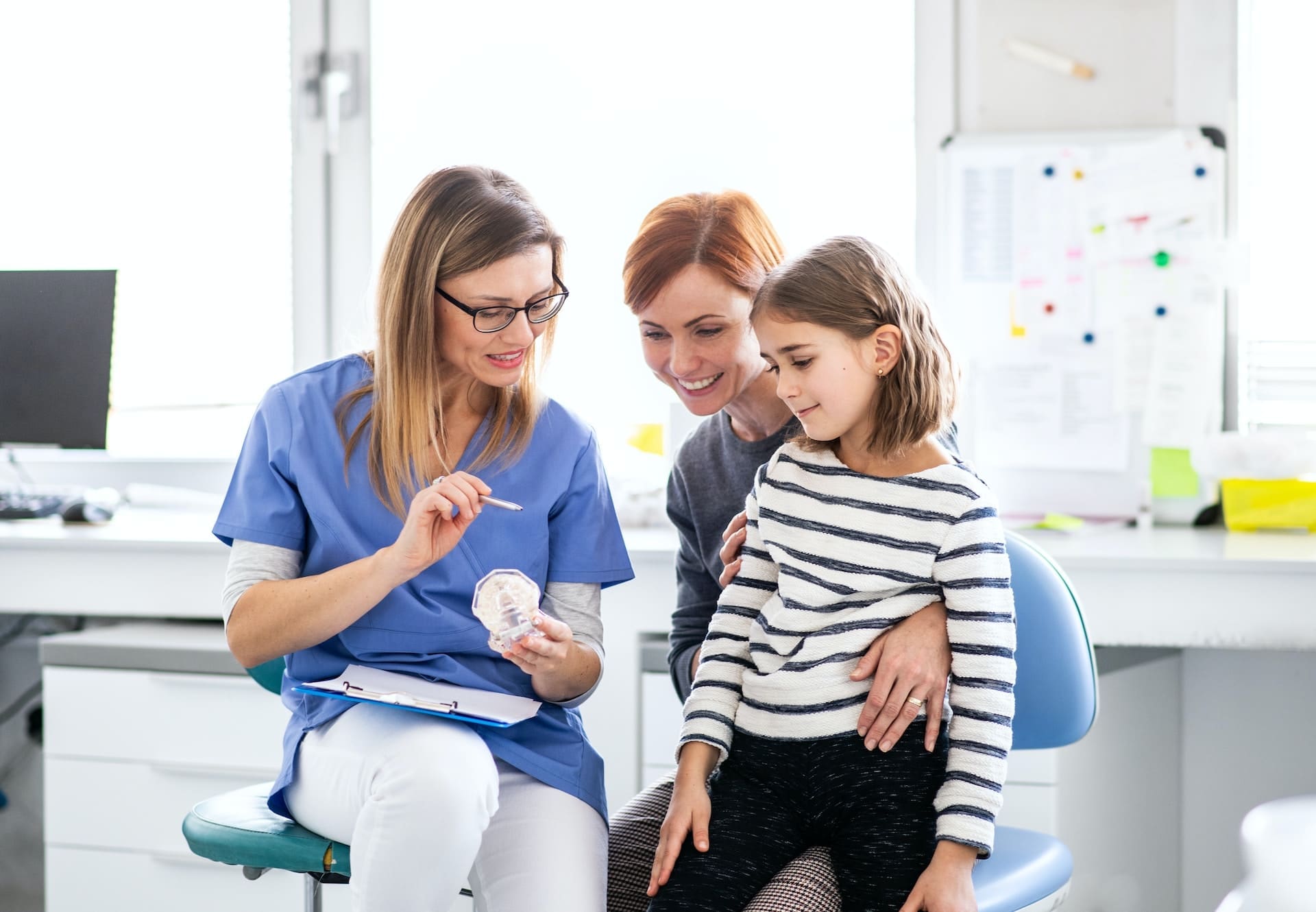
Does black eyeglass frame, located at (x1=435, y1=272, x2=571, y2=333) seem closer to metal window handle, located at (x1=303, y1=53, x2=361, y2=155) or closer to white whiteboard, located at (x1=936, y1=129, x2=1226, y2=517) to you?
white whiteboard, located at (x1=936, y1=129, x2=1226, y2=517)

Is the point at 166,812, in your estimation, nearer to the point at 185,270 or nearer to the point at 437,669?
the point at 437,669

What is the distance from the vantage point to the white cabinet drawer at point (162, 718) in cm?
195

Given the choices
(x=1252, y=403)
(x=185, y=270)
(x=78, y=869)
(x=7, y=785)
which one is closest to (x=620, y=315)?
(x=185, y=270)

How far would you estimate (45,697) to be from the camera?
201 centimetres

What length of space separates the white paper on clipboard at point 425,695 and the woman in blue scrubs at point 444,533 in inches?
1.0

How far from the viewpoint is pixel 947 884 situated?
1048mm

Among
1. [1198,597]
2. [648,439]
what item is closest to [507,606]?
[1198,597]

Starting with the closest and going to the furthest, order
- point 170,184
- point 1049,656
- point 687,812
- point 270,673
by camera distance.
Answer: point 687,812 → point 1049,656 → point 270,673 → point 170,184

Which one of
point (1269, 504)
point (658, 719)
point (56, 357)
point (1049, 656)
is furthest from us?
point (56, 357)

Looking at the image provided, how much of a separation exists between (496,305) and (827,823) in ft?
2.02

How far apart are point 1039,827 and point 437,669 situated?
92 cm

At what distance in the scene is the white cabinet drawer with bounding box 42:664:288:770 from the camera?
1.95 meters

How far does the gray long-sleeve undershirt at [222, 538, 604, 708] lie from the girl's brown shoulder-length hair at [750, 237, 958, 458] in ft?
1.22

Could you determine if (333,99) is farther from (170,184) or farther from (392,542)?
(392,542)
